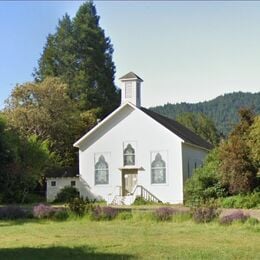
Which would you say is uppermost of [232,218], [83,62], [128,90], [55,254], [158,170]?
[83,62]

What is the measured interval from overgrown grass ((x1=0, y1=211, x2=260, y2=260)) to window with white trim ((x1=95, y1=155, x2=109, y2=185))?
21.0 metres

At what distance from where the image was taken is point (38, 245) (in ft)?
53.5

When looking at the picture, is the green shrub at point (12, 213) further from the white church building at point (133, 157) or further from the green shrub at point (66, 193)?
the green shrub at point (66, 193)

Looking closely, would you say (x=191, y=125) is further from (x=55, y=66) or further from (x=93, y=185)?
(x=93, y=185)

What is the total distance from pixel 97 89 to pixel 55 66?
6365mm

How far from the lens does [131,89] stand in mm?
46781

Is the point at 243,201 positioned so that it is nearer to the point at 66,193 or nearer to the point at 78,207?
the point at 78,207

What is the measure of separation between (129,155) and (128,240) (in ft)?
93.3

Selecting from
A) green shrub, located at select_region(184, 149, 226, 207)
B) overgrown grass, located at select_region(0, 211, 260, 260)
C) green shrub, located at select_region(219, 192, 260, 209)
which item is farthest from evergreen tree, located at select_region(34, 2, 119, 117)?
overgrown grass, located at select_region(0, 211, 260, 260)

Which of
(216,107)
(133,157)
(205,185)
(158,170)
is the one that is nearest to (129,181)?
(133,157)

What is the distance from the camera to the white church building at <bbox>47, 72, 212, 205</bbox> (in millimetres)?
43969

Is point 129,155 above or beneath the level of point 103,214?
above

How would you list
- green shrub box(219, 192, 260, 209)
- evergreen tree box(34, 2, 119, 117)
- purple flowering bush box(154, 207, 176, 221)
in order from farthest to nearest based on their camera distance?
1. evergreen tree box(34, 2, 119, 117)
2. green shrub box(219, 192, 260, 209)
3. purple flowering bush box(154, 207, 176, 221)

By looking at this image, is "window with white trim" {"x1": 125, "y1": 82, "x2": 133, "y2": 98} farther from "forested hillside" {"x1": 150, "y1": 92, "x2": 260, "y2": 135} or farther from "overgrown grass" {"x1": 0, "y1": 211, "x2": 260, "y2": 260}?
"forested hillside" {"x1": 150, "y1": 92, "x2": 260, "y2": 135}
